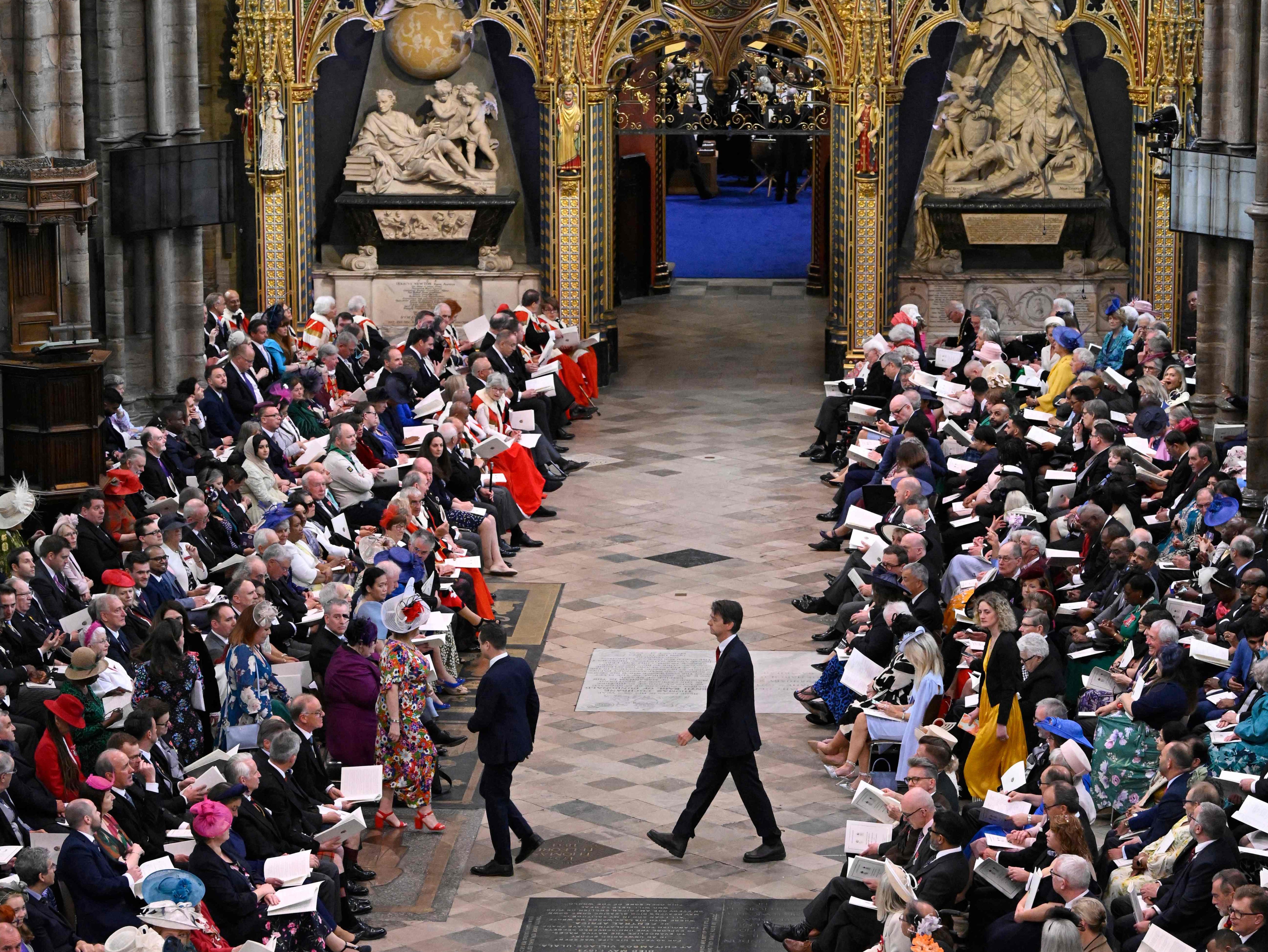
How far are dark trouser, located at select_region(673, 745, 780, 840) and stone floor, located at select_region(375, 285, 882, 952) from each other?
23 centimetres

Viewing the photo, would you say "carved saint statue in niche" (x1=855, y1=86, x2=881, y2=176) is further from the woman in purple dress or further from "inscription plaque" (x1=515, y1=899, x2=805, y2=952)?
"inscription plaque" (x1=515, y1=899, x2=805, y2=952)

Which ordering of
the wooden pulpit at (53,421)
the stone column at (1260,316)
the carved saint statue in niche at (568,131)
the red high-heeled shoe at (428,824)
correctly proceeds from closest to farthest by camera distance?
the red high-heeled shoe at (428,824) → the stone column at (1260,316) → the wooden pulpit at (53,421) → the carved saint statue in niche at (568,131)

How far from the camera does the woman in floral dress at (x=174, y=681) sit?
12539 millimetres

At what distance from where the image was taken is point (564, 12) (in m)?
24.8

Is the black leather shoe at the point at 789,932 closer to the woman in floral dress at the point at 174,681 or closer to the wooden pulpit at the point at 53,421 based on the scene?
the woman in floral dress at the point at 174,681

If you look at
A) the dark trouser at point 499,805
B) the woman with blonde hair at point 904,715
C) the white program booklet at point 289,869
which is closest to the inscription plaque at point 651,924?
the dark trouser at point 499,805

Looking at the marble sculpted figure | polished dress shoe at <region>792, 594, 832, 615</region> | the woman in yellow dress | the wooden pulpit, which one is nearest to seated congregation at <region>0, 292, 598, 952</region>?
the wooden pulpit

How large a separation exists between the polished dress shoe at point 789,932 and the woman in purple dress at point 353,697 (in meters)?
2.83

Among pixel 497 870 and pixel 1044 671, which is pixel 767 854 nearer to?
pixel 497 870

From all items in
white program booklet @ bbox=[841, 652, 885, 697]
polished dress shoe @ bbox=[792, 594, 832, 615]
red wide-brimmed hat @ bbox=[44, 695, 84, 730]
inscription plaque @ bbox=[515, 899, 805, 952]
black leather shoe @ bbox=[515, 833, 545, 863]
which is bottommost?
inscription plaque @ bbox=[515, 899, 805, 952]

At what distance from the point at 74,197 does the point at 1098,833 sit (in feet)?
30.4

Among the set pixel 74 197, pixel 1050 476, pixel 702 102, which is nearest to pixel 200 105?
pixel 702 102

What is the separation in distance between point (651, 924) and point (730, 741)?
1.18 metres

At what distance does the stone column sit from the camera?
1633 cm
